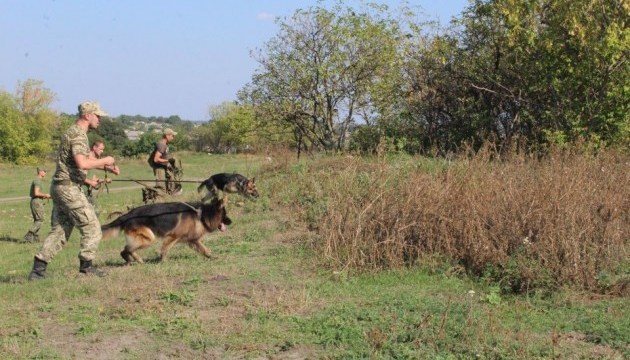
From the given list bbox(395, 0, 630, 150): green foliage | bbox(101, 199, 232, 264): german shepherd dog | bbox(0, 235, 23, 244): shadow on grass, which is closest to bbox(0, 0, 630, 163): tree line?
bbox(395, 0, 630, 150): green foliage

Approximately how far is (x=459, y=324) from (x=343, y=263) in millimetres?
2725

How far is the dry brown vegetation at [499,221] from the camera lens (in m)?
7.45

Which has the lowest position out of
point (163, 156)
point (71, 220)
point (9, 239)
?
point (9, 239)

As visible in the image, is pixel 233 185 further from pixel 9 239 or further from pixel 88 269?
pixel 88 269

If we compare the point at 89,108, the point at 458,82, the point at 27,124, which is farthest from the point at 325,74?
the point at 27,124

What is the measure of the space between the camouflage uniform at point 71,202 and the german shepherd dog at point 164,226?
0.92 meters

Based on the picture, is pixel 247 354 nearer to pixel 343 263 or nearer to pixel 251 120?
pixel 343 263

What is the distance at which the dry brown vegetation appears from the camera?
7.45 m

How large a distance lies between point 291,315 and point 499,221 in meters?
3.10

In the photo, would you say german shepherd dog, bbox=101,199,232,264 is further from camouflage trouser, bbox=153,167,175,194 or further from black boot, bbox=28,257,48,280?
camouflage trouser, bbox=153,167,175,194

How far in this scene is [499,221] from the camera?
812cm

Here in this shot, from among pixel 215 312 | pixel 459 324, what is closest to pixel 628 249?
pixel 459 324

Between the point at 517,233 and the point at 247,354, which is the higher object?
the point at 517,233

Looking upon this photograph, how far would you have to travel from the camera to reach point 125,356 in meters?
5.51
